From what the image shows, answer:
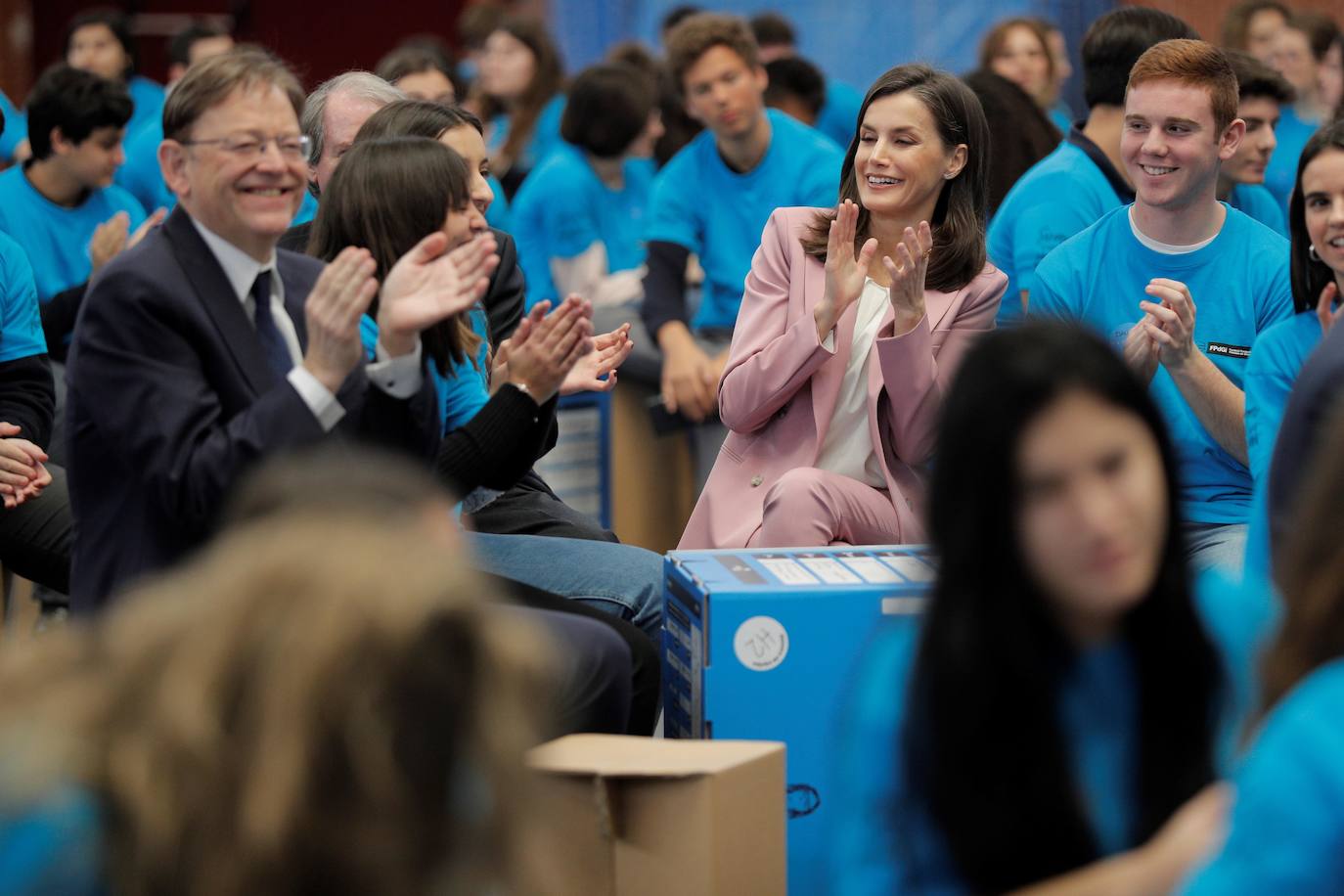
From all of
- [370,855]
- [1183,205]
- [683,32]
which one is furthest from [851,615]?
[683,32]

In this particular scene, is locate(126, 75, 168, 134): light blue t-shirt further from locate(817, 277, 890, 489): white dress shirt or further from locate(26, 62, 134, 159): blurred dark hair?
locate(817, 277, 890, 489): white dress shirt

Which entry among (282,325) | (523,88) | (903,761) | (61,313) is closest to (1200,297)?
(282,325)

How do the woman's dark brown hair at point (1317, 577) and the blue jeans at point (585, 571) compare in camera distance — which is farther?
the blue jeans at point (585, 571)

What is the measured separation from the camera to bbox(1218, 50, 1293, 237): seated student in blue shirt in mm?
4246

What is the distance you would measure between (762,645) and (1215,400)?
104 cm

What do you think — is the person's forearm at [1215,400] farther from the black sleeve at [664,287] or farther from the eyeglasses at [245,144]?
the black sleeve at [664,287]

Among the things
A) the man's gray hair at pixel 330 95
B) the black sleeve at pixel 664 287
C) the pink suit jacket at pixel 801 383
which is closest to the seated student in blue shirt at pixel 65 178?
the man's gray hair at pixel 330 95

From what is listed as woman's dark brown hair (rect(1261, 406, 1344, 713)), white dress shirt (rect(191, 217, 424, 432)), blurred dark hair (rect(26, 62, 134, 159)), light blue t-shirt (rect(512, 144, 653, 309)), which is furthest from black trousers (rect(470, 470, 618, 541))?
light blue t-shirt (rect(512, 144, 653, 309))

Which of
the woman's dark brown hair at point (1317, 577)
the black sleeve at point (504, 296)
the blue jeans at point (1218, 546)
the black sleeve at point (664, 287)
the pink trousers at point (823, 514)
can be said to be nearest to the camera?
the woman's dark brown hair at point (1317, 577)

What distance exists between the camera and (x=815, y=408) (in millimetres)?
3098

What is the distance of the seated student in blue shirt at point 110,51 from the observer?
725 cm

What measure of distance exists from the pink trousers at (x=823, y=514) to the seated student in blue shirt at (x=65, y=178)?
2294 millimetres

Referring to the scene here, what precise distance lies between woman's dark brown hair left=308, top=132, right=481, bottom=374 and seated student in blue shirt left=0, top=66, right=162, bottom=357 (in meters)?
2.09

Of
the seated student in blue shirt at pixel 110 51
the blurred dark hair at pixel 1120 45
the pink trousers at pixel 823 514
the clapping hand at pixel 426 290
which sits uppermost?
the seated student in blue shirt at pixel 110 51
